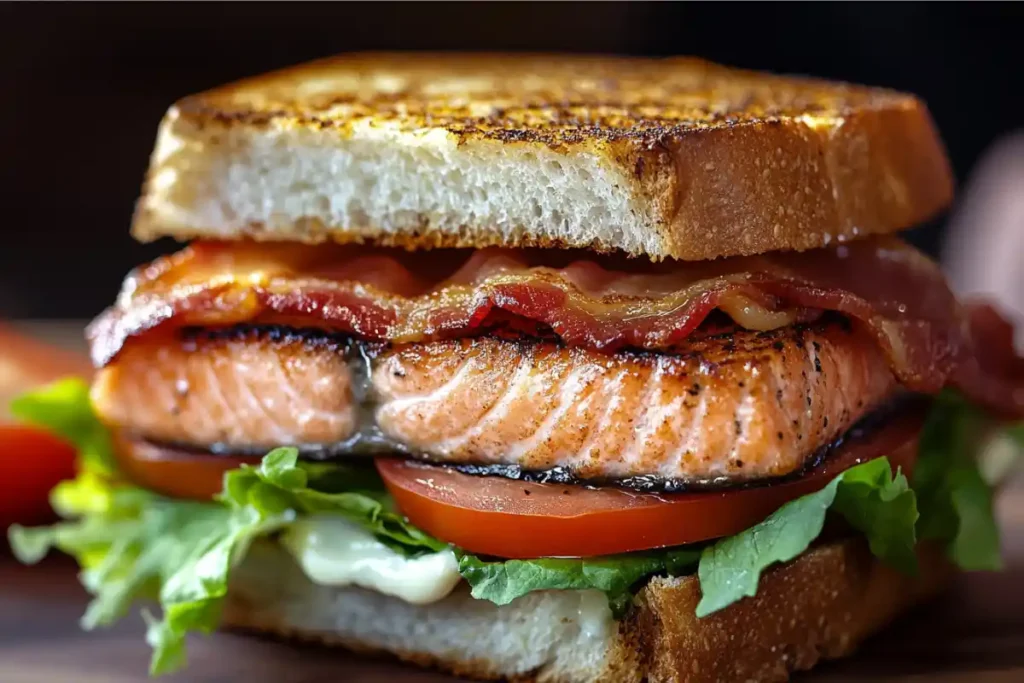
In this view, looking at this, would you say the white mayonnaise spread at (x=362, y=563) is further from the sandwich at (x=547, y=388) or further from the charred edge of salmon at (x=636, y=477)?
the charred edge of salmon at (x=636, y=477)

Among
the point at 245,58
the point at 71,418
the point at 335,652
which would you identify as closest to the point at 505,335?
the point at 335,652

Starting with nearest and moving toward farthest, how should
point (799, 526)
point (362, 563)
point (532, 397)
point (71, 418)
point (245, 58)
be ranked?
point (799, 526) < point (532, 397) < point (362, 563) < point (71, 418) < point (245, 58)

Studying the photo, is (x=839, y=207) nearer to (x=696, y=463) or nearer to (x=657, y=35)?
(x=696, y=463)

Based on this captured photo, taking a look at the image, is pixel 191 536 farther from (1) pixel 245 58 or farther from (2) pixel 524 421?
(1) pixel 245 58

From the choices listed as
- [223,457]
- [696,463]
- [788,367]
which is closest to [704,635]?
[696,463]

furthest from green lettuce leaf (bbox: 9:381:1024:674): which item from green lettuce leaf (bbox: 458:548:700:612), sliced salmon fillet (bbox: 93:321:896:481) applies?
sliced salmon fillet (bbox: 93:321:896:481)

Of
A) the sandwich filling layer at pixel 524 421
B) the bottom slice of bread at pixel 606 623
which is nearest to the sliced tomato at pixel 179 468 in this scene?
the sandwich filling layer at pixel 524 421

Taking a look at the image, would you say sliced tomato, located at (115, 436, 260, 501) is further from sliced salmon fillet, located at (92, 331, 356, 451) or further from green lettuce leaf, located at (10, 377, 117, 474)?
green lettuce leaf, located at (10, 377, 117, 474)
